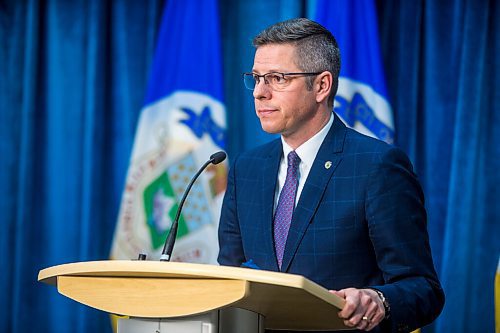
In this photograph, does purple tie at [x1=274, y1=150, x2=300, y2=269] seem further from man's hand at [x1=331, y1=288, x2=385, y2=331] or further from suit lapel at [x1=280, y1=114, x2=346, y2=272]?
man's hand at [x1=331, y1=288, x2=385, y2=331]

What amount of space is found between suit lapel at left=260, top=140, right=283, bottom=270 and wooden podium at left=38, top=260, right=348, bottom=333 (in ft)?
1.24

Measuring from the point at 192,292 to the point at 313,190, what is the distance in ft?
2.34

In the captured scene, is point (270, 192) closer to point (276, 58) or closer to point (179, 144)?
point (276, 58)

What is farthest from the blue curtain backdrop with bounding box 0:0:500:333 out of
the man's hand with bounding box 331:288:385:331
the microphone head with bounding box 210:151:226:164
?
the man's hand with bounding box 331:288:385:331

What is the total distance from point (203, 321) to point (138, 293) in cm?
14

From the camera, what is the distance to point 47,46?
15.2 feet

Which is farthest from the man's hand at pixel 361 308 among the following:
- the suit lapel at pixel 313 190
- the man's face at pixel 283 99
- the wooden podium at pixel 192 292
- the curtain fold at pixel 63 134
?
the curtain fold at pixel 63 134

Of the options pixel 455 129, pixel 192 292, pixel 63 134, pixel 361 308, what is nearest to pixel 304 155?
pixel 361 308

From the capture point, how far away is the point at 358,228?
2137 millimetres

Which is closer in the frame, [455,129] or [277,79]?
[277,79]

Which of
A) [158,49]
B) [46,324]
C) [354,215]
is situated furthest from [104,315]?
[354,215]

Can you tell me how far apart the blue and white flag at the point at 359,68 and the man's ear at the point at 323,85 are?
1382 mm

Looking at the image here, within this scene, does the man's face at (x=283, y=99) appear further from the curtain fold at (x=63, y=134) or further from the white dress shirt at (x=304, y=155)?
the curtain fold at (x=63, y=134)

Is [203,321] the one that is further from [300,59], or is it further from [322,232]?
[300,59]
